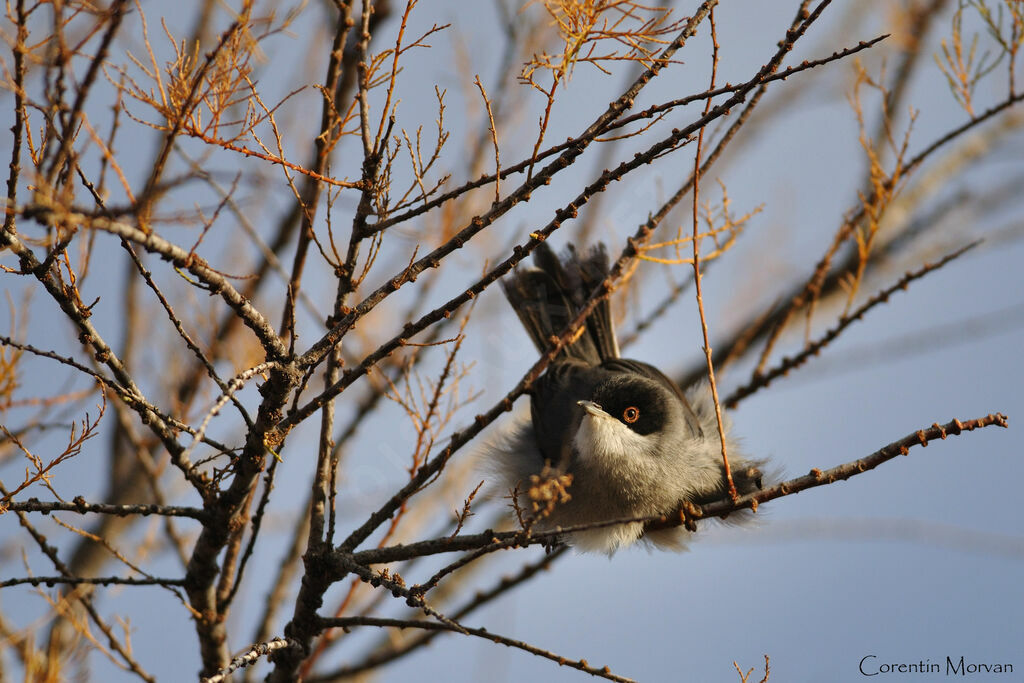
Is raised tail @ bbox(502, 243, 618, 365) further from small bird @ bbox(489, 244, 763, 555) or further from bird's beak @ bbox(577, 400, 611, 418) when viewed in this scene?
bird's beak @ bbox(577, 400, 611, 418)

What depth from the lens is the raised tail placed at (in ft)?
16.3

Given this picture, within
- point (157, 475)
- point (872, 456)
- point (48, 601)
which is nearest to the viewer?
point (872, 456)

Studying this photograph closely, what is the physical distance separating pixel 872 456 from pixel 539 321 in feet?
8.43

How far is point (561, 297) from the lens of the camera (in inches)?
196

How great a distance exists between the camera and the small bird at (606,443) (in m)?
3.87

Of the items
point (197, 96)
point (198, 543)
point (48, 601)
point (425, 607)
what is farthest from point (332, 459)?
point (197, 96)

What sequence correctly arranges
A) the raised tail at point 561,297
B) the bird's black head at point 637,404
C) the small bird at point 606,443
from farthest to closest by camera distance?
1. the raised tail at point 561,297
2. the bird's black head at point 637,404
3. the small bird at point 606,443

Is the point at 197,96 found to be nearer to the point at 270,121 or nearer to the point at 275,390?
the point at 270,121

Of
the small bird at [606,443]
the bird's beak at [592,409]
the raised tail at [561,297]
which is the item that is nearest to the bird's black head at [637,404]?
the small bird at [606,443]

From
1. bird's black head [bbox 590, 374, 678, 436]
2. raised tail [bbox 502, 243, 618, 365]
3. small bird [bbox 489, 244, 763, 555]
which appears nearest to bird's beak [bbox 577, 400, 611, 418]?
small bird [bbox 489, 244, 763, 555]

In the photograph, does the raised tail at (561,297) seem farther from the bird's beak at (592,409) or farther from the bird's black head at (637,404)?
the bird's beak at (592,409)

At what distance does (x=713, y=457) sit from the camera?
13.4 ft

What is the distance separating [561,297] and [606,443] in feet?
4.28

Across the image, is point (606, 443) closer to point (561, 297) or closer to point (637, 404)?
point (637, 404)
